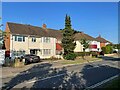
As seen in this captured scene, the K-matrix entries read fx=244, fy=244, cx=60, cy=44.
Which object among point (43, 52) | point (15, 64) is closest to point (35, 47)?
point (43, 52)

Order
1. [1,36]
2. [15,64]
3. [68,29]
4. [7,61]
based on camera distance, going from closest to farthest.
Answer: [1,36] → [15,64] → [7,61] → [68,29]

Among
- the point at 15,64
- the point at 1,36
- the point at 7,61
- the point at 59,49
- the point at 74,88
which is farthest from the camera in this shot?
the point at 59,49

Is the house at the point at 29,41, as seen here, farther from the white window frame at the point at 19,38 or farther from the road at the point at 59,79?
the road at the point at 59,79

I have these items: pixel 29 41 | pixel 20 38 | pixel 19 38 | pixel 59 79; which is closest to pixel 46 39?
pixel 29 41

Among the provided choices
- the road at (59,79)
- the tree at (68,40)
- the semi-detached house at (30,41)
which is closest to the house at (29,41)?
the semi-detached house at (30,41)

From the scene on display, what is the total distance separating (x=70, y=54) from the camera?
47906 mm

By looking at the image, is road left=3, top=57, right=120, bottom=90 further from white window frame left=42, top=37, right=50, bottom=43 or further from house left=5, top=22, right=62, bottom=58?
white window frame left=42, top=37, right=50, bottom=43

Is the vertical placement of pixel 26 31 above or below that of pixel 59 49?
above

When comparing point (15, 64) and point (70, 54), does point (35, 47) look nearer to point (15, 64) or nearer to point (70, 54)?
point (70, 54)

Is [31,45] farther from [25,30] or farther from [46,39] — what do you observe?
[46,39]

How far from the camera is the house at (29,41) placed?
4619 centimetres

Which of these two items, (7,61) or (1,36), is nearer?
(1,36)

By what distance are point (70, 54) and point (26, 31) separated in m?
10.7

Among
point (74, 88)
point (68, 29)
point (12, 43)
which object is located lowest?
point (74, 88)
